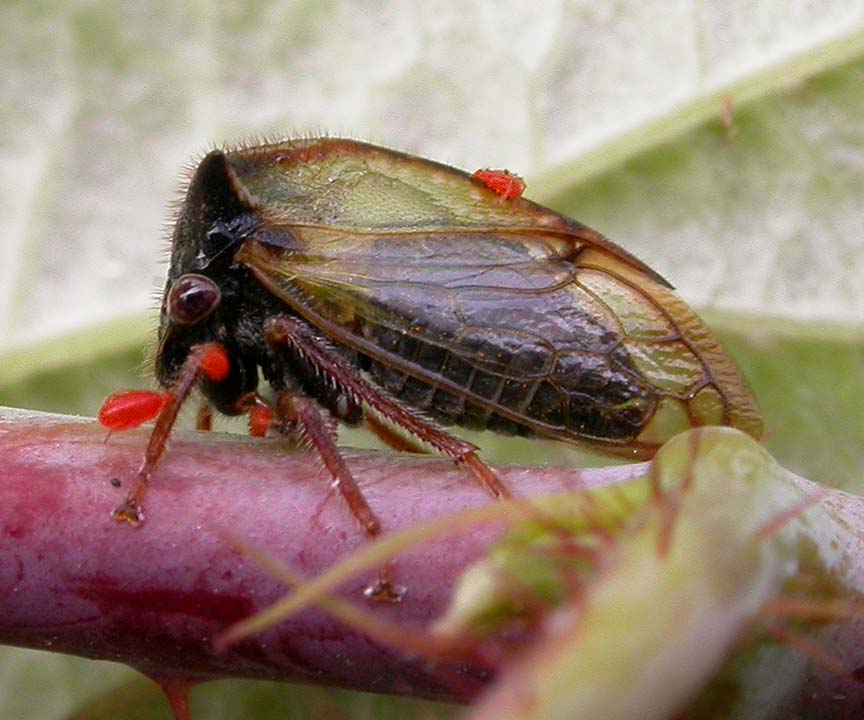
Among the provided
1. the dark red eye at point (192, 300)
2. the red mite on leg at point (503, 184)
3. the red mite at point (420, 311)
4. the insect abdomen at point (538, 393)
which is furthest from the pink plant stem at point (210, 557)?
the red mite on leg at point (503, 184)

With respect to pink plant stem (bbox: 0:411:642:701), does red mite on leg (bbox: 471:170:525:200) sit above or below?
above

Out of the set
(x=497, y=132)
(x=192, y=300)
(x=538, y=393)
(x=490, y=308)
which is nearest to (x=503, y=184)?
(x=490, y=308)

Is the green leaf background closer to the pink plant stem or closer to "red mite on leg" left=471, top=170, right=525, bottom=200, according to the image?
"red mite on leg" left=471, top=170, right=525, bottom=200

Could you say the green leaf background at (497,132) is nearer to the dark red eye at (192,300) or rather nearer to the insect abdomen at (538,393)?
the insect abdomen at (538,393)

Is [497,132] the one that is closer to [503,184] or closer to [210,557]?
[503,184]

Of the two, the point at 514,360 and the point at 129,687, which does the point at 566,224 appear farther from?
the point at 129,687

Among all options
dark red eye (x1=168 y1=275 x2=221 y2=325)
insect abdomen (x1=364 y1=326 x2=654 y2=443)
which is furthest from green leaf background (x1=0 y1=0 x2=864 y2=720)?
dark red eye (x1=168 y1=275 x2=221 y2=325)
